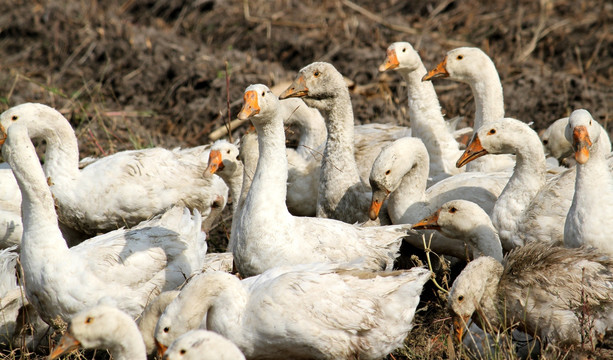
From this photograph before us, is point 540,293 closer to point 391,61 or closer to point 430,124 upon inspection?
point 430,124

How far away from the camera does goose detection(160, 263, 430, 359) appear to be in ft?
16.3

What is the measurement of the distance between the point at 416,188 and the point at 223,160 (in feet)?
5.45

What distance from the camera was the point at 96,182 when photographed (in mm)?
7102

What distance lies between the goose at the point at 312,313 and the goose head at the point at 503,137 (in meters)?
1.64

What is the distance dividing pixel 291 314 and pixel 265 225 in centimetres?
103

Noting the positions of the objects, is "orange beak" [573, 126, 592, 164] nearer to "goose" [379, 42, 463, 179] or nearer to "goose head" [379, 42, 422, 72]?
"goose" [379, 42, 463, 179]

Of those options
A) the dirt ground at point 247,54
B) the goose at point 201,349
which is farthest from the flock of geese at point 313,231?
the dirt ground at point 247,54

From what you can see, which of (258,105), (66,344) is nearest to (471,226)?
(258,105)

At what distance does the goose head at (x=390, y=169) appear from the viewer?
6.40m

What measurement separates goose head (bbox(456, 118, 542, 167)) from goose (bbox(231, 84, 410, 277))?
1.21 m

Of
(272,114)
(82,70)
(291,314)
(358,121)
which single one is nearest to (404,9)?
(358,121)

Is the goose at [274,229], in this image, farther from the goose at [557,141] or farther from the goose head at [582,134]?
the goose at [557,141]

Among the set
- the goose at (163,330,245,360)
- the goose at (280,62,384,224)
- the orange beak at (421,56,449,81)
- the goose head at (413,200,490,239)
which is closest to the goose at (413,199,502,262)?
the goose head at (413,200,490,239)

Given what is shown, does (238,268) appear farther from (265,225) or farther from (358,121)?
(358,121)
